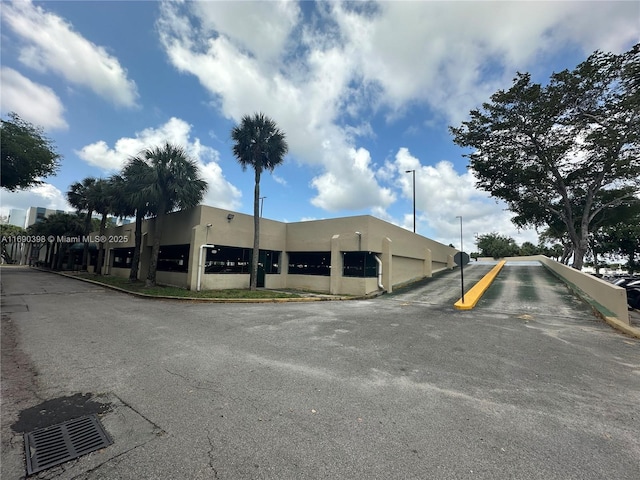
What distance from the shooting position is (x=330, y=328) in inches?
336

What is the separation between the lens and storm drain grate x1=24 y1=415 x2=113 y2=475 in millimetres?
2704

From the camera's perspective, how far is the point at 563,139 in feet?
68.5

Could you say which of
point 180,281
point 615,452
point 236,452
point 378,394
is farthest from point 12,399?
point 180,281

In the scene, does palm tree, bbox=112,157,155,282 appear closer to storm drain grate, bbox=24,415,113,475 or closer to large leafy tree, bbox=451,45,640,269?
storm drain grate, bbox=24,415,113,475

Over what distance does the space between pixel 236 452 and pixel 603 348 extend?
8.96m

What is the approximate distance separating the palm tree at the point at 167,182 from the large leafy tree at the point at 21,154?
4.19 metres

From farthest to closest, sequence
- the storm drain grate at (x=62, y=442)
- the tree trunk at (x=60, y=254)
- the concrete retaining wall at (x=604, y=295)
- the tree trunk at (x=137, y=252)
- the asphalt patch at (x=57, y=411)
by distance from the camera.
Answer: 1. the tree trunk at (x=60, y=254)
2. the tree trunk at (x=137, y=252)
3. the concrete retaining wall at (x=604, y=295)
4. the asphalt patch at (x=57, y=411)
5. the storm drain grate at (x=62, y=442)

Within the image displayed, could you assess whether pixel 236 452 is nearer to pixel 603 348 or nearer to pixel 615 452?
pixel 615 452

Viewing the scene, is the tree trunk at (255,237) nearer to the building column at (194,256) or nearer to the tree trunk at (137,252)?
the building column at (194,256)

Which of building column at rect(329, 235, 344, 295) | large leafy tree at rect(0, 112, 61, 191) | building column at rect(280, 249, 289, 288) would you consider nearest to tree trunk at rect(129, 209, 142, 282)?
large leafy tree at rect(0, 112, 61, 191)

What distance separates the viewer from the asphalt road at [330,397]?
2.71 meters

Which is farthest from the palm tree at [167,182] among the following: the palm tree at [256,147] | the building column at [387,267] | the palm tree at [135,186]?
the building column at [387,267]

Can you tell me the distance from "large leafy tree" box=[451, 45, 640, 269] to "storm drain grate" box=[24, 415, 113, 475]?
2519 centimetres

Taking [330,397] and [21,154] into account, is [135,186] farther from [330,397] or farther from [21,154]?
[330,397]
